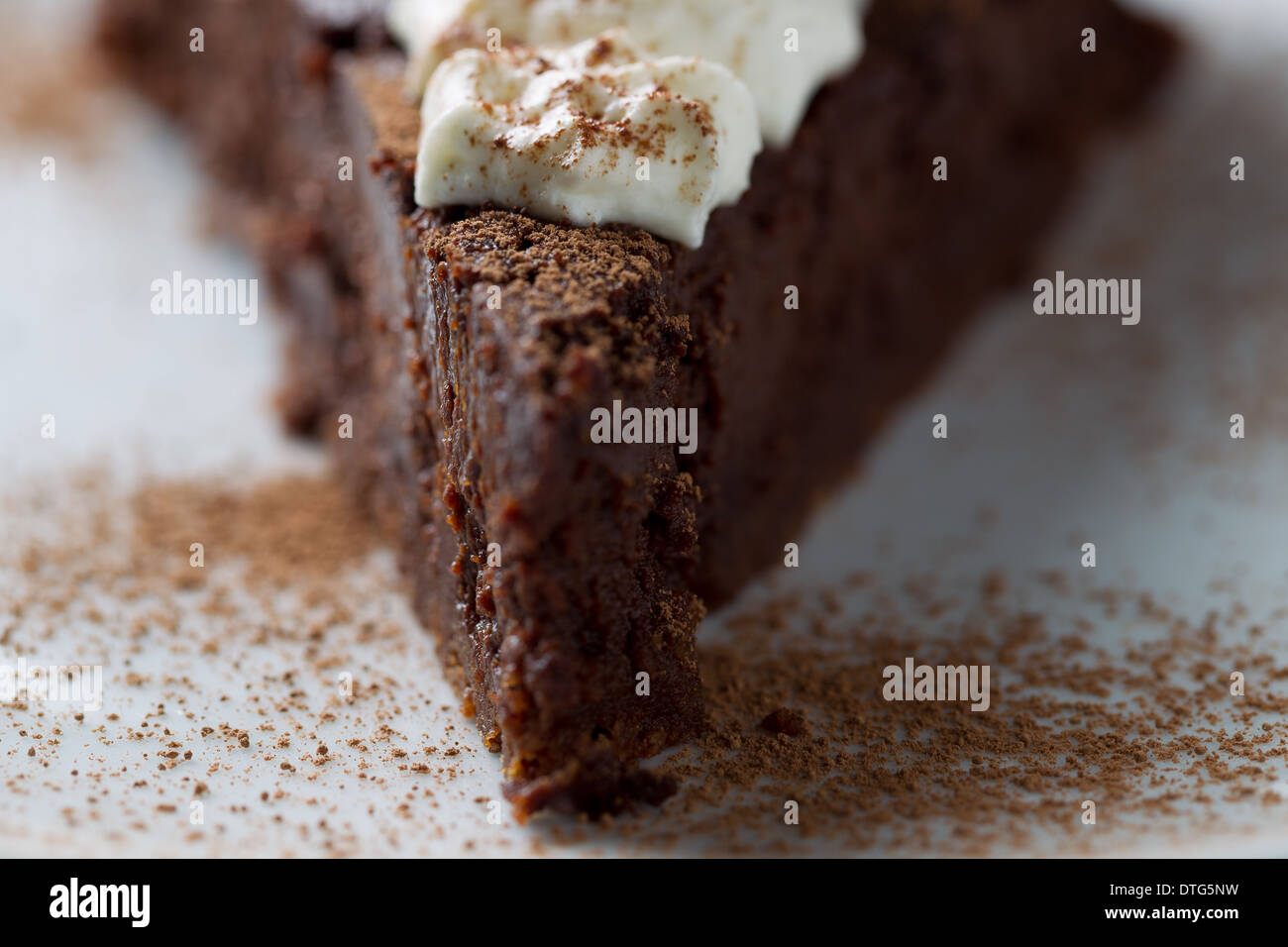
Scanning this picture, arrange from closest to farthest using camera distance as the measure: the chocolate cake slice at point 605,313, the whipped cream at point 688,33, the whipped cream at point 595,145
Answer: the chocolate cake slice at point 605,313, the whipped cream at point 595,145, the whipped cream at point 688,33

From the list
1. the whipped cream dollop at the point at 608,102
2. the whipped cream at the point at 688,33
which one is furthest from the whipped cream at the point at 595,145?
the whipped cream at the point at 688,33

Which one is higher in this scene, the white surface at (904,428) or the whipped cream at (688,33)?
the whipped cream at (688,33)

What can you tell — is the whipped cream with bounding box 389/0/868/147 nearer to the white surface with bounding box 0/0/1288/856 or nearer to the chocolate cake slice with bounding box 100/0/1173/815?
the chocolate cake slice with bounding box 100/0/1173/815

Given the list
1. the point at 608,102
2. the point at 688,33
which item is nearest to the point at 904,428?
the point at 688,33

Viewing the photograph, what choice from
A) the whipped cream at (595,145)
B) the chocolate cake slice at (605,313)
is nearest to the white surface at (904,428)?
the chocolate cake slice at (605,313)

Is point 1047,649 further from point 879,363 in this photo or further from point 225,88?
point 225,88

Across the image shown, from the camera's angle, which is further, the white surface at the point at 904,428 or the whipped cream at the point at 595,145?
the whipped cream at the point at 595,145

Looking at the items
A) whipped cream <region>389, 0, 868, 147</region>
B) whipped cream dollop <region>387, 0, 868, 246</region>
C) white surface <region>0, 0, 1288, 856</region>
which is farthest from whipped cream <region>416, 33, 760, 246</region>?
white surface <region>0, 0, 1288, 856</region>

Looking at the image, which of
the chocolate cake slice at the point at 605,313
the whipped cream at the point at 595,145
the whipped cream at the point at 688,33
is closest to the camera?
the chocolate cake slice at the point at 605,313

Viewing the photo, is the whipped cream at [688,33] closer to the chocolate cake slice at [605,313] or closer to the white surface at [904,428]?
the chocolate cake slice at [605,313]
